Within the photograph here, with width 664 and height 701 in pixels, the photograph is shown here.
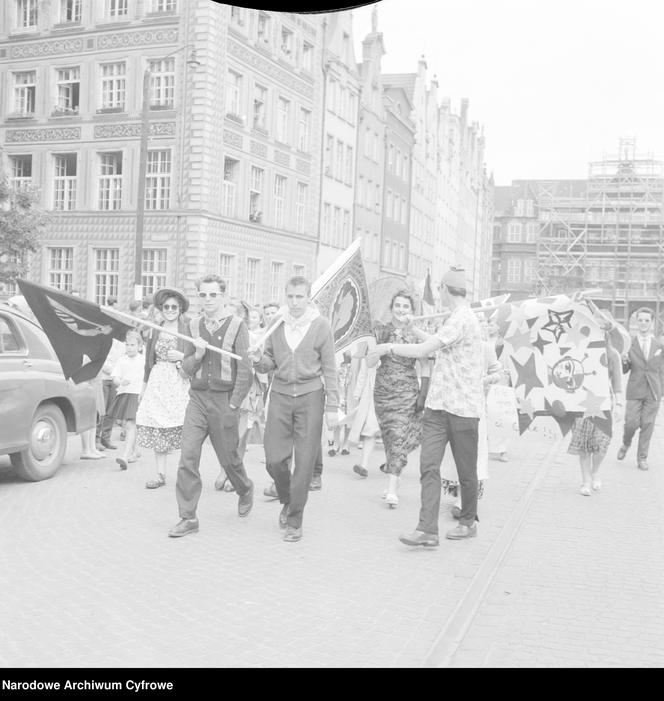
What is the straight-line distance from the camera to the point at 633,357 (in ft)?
40.9

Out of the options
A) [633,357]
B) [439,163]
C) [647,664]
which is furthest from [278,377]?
[439,163]

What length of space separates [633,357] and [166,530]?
23.8ft

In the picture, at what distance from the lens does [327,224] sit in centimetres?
4378

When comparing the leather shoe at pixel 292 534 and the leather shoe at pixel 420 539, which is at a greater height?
the leather shoe at pixel 420 539

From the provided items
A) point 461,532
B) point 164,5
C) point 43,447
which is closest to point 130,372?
point 43,447

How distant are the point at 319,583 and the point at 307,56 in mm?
36683

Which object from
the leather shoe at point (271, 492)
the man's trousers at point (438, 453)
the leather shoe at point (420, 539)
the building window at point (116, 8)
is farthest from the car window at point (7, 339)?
the building window at point (116, 8)

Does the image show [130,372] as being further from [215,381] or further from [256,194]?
[256,194]

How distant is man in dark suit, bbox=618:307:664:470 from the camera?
12266 mm

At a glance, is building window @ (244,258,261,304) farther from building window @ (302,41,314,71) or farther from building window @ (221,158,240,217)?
building window @ (302,41,314,71)

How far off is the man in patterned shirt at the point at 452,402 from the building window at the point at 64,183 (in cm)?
2918

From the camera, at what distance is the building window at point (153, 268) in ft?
106

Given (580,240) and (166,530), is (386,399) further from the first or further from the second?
(580,240)

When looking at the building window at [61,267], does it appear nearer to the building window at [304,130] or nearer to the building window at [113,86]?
the building window at [113,86]
